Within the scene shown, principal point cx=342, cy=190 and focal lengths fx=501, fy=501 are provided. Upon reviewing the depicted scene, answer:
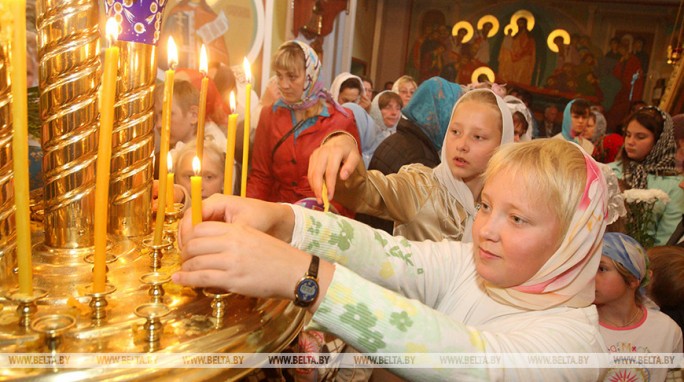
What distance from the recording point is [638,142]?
11.4 feet

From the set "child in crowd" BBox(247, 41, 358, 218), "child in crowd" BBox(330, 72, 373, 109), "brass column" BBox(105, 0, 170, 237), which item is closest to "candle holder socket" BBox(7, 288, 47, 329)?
"brass column" BBox(105, 0, 170, 237)

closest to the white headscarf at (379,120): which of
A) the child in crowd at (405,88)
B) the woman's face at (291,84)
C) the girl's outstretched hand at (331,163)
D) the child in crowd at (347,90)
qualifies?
the child in crowd at (347,90)

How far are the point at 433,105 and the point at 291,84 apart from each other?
901mm

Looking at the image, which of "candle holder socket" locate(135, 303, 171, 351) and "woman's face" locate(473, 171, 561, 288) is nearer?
"candle holder socket" locate(135, 303, 171, 351)

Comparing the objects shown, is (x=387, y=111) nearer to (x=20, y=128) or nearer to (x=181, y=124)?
(x=181, y=124)

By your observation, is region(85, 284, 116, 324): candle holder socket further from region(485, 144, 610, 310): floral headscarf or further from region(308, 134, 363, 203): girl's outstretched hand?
region(485, 144, 610, 310): floral headscarf

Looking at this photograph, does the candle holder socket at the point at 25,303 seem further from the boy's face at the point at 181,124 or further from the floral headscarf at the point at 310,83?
the floral headscarf at the point at 310,83

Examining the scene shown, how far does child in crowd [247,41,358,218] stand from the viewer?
9.46 ft

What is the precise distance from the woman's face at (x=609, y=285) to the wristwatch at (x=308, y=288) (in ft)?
5.24

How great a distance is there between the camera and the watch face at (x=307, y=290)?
2.23 ft

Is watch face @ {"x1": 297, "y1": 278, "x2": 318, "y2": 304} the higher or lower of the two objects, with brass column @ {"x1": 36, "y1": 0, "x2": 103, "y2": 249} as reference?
lower

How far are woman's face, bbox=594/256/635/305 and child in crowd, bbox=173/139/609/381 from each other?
97 centimetres

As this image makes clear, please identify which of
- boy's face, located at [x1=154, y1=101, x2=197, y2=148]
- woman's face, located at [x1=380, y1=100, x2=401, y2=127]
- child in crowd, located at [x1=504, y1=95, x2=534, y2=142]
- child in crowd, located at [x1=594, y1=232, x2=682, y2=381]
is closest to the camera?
child in crowd, located at [x1=594, y1=232, x2=682, y2=381]

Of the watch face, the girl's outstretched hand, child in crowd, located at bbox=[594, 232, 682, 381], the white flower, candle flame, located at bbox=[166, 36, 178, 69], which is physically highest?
candle flame, located at bbox=[166, 36, 178, 69]
